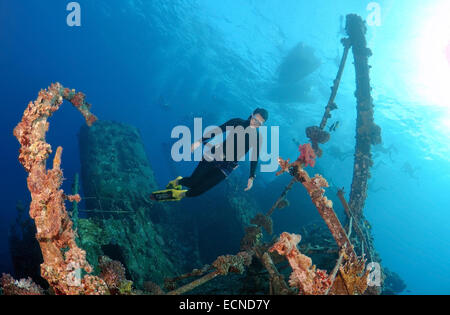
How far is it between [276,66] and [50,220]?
29.0m

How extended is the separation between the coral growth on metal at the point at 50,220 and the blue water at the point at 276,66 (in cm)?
1870

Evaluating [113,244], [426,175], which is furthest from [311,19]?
[426,175]

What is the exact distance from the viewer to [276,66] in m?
27.3

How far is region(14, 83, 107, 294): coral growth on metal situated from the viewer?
226cm

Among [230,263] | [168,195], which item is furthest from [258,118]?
[230,263]

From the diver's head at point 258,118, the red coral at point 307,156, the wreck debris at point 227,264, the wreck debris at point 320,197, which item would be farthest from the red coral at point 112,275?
the diver's head at point 258,118

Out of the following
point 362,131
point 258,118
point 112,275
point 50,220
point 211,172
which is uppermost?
point 362,131

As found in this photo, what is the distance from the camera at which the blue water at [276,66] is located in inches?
774

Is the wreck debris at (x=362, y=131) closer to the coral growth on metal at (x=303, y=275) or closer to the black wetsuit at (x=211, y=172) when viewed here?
the black wetsuit at (x=211, y=172)

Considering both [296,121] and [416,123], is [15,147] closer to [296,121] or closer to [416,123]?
[296,121]

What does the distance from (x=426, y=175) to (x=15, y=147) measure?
156 m

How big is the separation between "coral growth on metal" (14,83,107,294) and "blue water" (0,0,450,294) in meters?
18.7

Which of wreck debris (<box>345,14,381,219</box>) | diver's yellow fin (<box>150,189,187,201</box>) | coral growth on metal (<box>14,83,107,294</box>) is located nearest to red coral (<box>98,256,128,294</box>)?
coral growth on metal (<box>14,83,107,294</box>)

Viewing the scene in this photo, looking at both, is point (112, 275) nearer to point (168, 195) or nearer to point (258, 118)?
point (168, 195)
